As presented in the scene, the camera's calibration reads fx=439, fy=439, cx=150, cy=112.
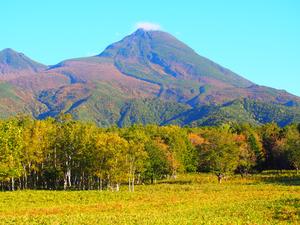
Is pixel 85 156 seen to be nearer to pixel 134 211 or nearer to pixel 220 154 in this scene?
pixel 220 154

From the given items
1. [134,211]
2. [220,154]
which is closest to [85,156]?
[220,154]

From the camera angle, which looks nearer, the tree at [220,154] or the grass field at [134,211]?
the grass field at [134,211]

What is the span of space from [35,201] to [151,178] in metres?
63.3

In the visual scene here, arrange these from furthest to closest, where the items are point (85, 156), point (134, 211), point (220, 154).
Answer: point (220, 154), point (85, 156), point (134, 211)

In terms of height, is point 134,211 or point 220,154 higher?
point 220,154

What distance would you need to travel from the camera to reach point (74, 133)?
97.9m

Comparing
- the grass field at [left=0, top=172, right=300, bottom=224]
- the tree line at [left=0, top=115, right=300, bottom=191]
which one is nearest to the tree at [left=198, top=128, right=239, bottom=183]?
the tree line at [left=0, top=115, right=300, bottom=191]

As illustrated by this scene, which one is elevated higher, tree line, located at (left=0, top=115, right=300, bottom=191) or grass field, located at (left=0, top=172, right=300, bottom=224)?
tree line, located at (left=0, top=115, right=300, bottom=191)

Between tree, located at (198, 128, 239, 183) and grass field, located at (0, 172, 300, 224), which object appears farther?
tree, located at (198, 128, 239, 183)

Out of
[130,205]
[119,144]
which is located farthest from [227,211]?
[119,144]

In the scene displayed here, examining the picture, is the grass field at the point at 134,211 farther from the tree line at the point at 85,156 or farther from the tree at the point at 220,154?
the tree at the point at 220,154

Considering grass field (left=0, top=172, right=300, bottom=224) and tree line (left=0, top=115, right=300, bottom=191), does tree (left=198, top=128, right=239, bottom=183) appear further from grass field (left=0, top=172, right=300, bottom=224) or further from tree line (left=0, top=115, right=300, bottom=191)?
grass field (left=0, top=172, right=300, bottom=224)

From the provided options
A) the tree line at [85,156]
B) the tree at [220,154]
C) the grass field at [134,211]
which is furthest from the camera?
the tree at [220,154]

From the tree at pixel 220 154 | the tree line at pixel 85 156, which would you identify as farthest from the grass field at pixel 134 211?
the tree at pixel 220 154
